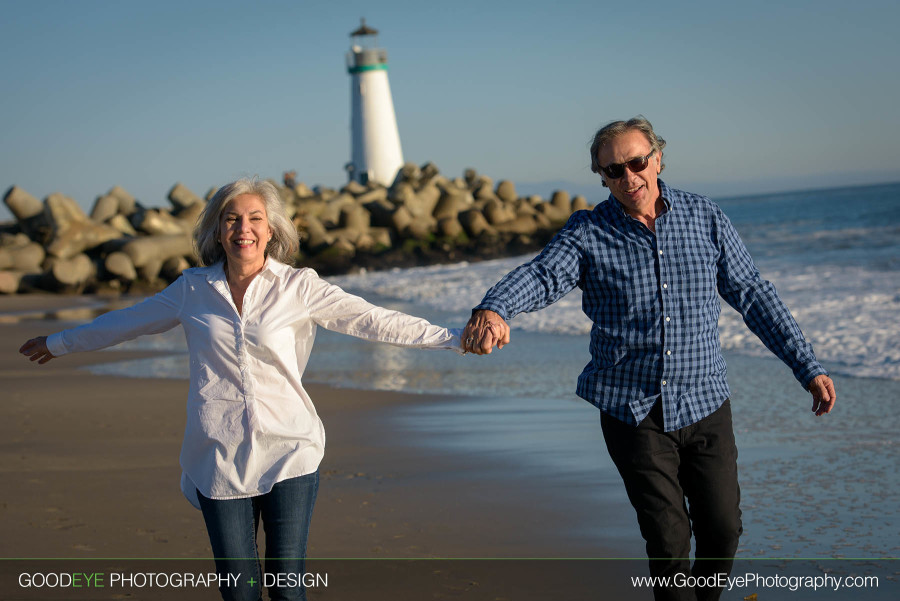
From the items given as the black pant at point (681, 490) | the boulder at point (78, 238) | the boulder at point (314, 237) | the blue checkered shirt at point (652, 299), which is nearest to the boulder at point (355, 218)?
the boulder at point (314, 237)

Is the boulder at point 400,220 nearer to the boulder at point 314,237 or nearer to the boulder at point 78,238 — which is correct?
the boulder at point 314,237

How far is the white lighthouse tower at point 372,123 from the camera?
5066cm

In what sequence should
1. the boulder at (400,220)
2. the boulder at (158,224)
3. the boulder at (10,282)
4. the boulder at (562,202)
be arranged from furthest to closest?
the boulder at (562,202) → the boulder at (400,220) → the boulder at (158,224) → the boulder at (10,282)

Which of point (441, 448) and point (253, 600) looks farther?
point (441, 448)

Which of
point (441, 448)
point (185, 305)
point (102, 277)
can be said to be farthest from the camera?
point (102, 277)

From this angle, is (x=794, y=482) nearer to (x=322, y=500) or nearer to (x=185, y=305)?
(x=322, y=500)

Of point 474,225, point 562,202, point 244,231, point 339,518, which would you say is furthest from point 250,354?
point 562,202

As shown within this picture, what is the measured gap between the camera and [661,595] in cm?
309

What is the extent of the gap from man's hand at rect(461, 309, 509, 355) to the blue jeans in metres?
0.67

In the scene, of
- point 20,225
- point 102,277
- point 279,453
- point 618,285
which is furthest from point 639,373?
point 20,225

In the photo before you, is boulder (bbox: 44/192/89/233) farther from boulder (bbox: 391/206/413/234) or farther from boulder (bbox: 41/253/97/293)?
boulder (bbox: 391/206/413/234)

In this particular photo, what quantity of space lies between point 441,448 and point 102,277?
742 inches

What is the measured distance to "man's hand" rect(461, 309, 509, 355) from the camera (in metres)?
3.14

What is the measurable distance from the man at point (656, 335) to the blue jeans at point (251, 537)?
739 millimetres
